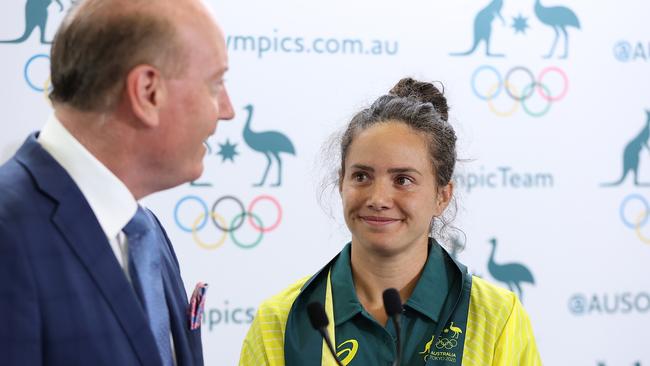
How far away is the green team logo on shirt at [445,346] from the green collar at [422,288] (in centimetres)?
4

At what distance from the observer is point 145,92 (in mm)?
1064

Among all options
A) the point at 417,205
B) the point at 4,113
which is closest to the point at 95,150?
the point at 417,205

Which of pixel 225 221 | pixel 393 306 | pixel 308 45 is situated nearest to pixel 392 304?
pixel 393 306

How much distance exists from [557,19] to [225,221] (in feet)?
4.54

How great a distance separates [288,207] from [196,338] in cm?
160

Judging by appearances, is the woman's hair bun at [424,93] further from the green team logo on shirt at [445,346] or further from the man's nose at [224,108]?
the man's nose at [224,108]

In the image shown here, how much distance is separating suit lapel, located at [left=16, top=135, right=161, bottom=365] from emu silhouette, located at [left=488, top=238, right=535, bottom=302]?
7.03 feet

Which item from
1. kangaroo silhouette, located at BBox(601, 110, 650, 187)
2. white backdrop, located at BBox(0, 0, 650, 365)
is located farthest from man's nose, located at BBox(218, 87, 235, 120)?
kangaroo silhouette, located at BBox(601, 110, 650, 187)

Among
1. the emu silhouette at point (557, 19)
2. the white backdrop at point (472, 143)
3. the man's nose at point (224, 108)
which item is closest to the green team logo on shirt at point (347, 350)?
the man's nose at point (224, 108)

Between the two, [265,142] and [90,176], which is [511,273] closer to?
[265,142]

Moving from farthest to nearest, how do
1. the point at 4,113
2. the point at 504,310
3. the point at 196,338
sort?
the point at 4,113
the point at 504,310
the point at 196,338

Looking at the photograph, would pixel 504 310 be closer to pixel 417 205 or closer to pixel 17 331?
pixel 417 205

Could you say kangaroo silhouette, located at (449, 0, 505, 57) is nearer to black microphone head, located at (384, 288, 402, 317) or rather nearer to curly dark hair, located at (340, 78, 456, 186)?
curly dark hair, located at (340, 78, 456, 186)

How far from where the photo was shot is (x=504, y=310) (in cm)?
170
